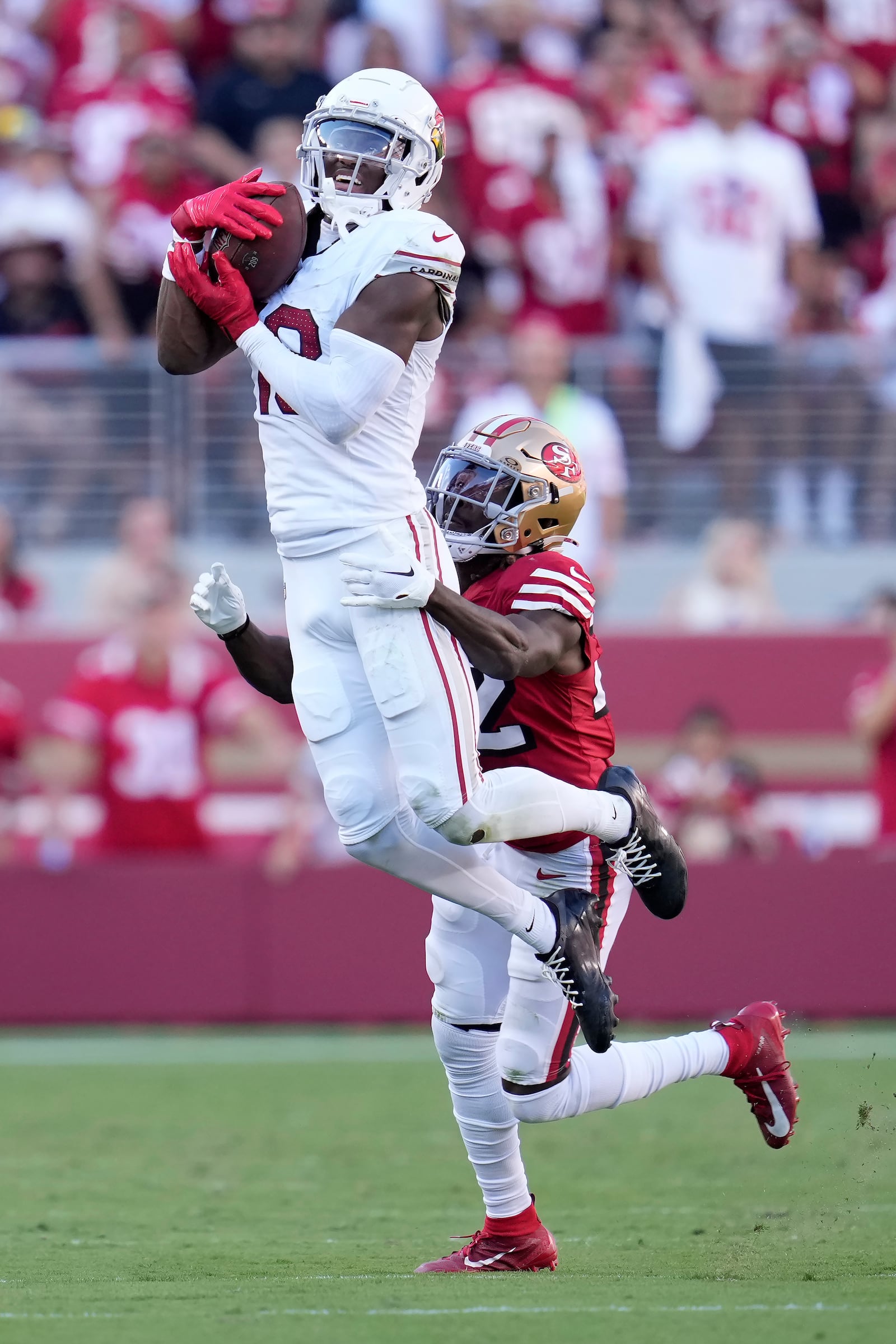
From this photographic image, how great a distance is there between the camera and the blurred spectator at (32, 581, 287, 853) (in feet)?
31.4

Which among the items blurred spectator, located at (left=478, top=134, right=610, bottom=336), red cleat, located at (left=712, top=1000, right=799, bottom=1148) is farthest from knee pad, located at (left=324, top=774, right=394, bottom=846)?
blurred spectator, located at (left=478, top=134, right=610, bottom=336)

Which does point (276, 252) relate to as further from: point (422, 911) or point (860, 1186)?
point (422, 911)

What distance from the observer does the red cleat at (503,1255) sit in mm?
5059

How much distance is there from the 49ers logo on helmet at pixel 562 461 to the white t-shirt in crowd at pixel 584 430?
186 inches

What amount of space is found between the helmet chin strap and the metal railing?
562 cm

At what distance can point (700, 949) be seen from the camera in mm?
9531

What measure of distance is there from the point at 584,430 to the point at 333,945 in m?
2.82

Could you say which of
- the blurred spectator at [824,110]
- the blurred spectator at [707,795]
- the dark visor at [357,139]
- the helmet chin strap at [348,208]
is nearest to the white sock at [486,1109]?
the helmet chin strap at [348,208]

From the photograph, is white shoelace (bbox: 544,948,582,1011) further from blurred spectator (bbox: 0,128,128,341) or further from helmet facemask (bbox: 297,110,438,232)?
blurred spectator (bbox: 0,128,128,341)

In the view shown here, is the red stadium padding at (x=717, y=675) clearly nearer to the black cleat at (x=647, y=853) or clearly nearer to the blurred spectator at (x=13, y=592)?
the blurred spectator at (x=13, y=592)

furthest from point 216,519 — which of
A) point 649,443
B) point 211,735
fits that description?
point 649,443

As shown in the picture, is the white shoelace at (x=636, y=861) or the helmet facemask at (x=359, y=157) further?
the white shoelace at (x=636, y=861)

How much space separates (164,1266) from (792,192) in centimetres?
762

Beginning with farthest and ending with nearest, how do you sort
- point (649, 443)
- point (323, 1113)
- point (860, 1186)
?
point (649, 443)
point (323, 1113)
point (860, 1186)
